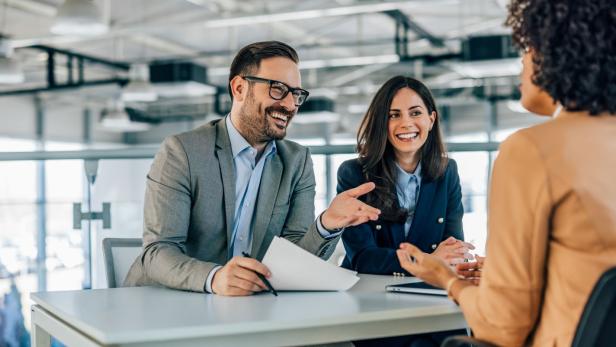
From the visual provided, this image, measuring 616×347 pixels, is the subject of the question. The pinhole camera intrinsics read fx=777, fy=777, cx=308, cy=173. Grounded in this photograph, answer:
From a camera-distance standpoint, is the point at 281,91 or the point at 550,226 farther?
the point at 281,91

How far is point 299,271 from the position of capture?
1.99m

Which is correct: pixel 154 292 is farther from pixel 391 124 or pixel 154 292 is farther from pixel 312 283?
pixel 391 124

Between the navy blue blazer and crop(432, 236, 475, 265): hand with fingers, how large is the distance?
188mm

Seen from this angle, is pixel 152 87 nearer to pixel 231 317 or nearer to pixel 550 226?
pixel 231 317

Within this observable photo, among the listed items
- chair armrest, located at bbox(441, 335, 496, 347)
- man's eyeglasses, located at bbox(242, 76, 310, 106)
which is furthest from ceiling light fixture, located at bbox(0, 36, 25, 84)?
chair armrest, located at bbox(441, 335, 496, 347)

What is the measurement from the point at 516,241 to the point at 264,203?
3.92 ft

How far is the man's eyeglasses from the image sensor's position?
2514 millimetres

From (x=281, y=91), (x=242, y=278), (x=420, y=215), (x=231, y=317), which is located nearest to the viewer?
(x=231, y=317)

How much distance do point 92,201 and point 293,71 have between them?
1437 millimetres

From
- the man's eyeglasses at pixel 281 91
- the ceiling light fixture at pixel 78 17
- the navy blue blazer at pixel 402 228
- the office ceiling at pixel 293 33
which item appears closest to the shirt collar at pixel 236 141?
the man's eyeglasses at pixel 281 91

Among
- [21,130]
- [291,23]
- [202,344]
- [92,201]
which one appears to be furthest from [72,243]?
[21,130]

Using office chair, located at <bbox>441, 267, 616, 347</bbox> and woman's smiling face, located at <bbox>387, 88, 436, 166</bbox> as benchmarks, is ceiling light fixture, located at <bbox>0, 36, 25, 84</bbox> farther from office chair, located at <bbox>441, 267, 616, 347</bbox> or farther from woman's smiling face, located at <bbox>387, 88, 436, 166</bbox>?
office chair, located at <bbox>441, 267, 616, 347</bbox>

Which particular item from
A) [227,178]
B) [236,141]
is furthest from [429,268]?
[236,141]

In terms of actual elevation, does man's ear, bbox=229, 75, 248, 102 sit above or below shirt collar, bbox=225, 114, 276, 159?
above
